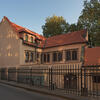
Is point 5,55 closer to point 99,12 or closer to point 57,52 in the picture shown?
point 57,52

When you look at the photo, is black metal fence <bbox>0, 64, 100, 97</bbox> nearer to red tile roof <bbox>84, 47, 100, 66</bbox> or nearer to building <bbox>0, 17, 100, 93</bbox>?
building <bbox>0, 17, 100, 93</bbox>

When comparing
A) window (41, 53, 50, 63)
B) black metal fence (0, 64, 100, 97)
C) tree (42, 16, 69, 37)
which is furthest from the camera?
tree (42, 16, 69, 37)

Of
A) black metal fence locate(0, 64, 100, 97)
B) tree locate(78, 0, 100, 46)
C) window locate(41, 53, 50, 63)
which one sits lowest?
black metal fence locate(0, 64, 100, 97)

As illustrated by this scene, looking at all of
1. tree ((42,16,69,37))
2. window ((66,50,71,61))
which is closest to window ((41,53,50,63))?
window ((66,50,71,61))

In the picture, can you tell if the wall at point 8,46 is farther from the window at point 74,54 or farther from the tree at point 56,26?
the tree at point 56,26

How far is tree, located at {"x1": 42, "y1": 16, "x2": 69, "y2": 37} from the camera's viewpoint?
33.9 meters

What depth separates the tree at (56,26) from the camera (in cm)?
3389

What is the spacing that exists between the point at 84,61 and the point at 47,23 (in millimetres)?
23957

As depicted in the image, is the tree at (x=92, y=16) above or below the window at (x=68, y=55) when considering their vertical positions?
above

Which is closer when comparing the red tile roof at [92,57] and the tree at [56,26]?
the red tile roof at [92,57]

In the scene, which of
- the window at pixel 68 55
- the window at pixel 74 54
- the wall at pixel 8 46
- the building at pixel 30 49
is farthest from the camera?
the window at pixel 68 55

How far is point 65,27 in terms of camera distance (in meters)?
34.4

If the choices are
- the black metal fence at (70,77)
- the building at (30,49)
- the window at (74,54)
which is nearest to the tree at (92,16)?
the building at (30,49)

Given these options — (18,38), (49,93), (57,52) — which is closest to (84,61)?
(57,52)
